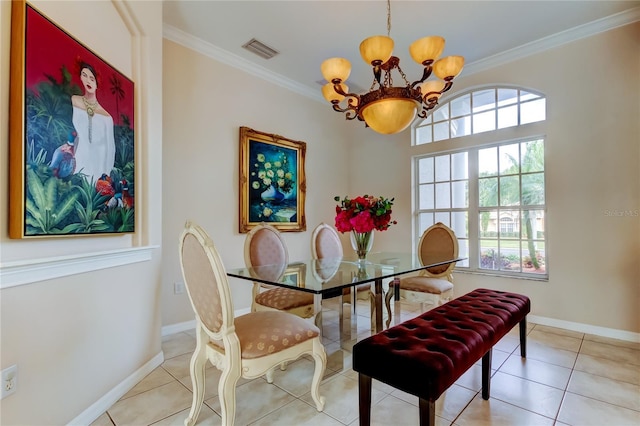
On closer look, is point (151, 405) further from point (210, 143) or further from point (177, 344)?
point (210, 143)

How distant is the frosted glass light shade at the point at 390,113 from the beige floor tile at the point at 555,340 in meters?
2.34

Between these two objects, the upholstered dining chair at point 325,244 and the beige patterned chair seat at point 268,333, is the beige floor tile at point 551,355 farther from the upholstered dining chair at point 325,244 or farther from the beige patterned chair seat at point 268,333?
the beige patterned chair seat at point 268,333

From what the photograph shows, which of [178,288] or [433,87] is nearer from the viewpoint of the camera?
[433,87]

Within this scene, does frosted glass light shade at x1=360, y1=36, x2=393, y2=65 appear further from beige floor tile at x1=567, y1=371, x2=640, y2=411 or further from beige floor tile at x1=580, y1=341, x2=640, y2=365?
beige floor tile at x1=580, y1=341, x2=640, y2=365

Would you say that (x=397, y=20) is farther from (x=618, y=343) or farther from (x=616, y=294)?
(x=618, y=343)

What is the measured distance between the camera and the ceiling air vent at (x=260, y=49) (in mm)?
3311

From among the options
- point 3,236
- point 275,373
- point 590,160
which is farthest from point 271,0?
point 590,160

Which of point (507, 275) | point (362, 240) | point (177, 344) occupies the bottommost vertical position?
point (177, 344)

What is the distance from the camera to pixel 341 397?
1.93 meters

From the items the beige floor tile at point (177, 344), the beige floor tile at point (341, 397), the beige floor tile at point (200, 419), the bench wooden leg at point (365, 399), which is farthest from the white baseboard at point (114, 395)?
the bench wooden leg at point (365, 399)

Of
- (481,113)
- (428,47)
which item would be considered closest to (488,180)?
(481,113)

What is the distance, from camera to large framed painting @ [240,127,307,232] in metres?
3.66

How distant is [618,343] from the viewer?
2.74 metres

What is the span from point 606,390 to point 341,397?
1.72m
